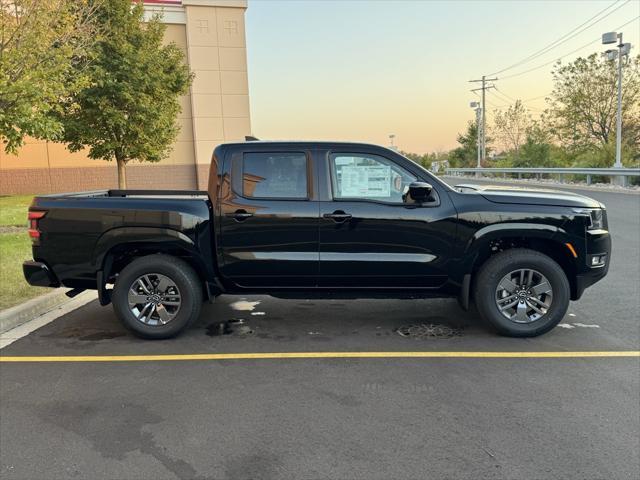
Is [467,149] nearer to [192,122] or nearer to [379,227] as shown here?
[192,122]

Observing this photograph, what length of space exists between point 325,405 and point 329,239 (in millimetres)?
1759

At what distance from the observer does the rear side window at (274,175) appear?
4.98m

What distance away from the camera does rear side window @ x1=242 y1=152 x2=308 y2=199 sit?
498 cm

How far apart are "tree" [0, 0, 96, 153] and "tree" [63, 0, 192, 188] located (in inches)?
199

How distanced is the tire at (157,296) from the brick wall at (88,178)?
2106 cm

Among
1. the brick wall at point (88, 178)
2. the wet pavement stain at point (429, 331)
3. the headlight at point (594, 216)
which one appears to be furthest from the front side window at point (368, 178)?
the brick wall at point (88, 178)

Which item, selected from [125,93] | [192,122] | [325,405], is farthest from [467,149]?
[325,405]

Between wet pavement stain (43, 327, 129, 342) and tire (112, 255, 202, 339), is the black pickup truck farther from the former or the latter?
wet pavement stain (43, 327, 129, 342)

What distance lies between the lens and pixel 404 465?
2877mm

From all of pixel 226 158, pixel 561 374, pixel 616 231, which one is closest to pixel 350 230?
pixel 226 158

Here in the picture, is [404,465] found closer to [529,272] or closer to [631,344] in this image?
[529,272]

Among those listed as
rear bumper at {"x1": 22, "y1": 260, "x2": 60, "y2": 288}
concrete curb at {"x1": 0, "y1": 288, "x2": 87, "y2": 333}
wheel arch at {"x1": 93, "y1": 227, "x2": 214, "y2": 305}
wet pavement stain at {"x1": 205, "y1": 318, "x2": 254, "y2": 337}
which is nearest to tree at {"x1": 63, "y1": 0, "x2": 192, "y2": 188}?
concrete curb at {"x1": 0, "y1": 288, "x2": 87, "y2": 333}

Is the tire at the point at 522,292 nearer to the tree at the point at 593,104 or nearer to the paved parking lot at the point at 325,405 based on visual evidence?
the paved parking lot at the point at 325,405

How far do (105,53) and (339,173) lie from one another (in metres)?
12.1
